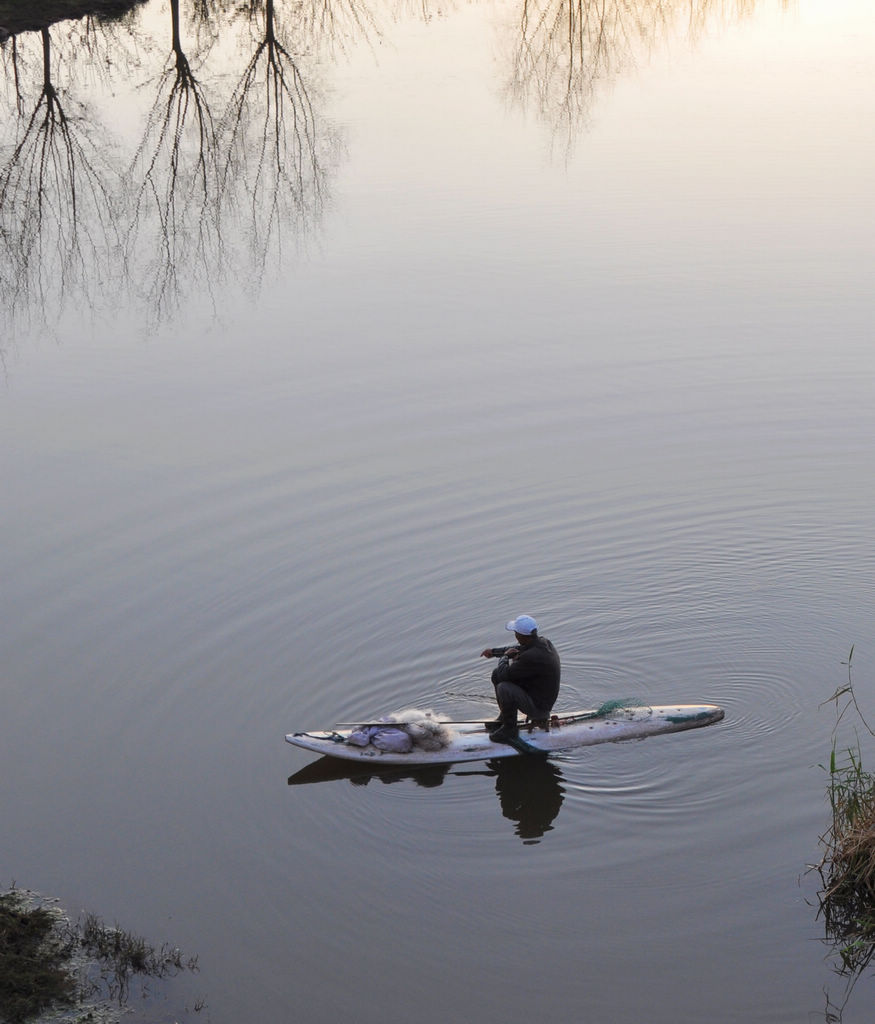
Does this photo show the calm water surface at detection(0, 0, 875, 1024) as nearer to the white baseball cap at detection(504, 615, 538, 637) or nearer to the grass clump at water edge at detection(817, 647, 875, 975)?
the grass clump at water edge at detection(817, 647, 875, 975)

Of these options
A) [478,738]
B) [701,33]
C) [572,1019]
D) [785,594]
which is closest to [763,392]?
[785,594]

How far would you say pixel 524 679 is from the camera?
10.8m

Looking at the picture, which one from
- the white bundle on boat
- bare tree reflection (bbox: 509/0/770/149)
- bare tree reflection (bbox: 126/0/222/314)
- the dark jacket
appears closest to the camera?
the white bundle on boat

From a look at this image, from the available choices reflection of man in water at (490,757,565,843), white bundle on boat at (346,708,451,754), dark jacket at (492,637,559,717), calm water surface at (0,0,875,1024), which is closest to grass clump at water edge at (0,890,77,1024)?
calm water surface at (0,0,875,1024)

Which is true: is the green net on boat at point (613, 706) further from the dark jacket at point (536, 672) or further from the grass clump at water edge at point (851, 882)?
the grass clump at water edge at point (851, 882)

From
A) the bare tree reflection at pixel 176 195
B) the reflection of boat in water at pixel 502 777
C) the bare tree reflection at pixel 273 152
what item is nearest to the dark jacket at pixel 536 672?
the reflection of boat in water at pixel 502 777

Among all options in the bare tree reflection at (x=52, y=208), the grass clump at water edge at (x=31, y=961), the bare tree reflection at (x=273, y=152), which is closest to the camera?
the grass clump at water edge at (x=31, y=961)

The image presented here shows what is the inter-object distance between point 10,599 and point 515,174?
46.5ft

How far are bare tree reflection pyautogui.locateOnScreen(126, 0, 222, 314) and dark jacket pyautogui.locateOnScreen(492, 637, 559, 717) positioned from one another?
33.8 feet

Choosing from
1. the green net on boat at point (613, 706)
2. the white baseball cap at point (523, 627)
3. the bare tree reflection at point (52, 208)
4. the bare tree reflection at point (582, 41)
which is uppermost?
the bare tree reflection at point (582, 41)

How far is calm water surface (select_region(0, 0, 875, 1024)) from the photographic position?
870 centimetres

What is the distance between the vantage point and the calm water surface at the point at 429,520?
28.6ft

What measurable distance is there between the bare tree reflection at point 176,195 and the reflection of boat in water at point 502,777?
10355mm

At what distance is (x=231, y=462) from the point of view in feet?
48.7
